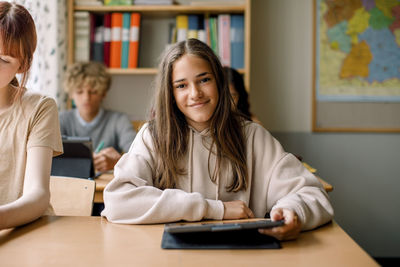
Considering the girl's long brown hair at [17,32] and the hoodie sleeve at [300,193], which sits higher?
the girl's long brown hair at [17,32]

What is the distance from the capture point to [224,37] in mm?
2809

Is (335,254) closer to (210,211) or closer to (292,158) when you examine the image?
(210,211)

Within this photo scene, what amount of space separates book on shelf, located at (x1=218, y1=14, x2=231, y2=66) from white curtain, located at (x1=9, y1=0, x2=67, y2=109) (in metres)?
1.07

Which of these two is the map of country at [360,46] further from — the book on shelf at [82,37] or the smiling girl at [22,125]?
the smiling girl at [22,125]

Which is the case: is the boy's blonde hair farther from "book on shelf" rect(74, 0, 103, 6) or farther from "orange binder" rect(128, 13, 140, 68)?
"book on shelf" rect(74, 0, 103, 6)

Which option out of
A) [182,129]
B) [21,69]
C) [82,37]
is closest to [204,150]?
[182,129]

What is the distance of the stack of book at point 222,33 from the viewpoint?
281cm

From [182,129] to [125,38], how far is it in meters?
1.66

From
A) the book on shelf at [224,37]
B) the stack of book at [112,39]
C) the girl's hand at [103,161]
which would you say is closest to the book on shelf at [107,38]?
the stack of book at [112,39]

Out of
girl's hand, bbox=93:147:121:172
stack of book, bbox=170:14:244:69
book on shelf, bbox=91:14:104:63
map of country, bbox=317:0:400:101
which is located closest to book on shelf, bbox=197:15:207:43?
stack of book, bbox=170:14:244:69

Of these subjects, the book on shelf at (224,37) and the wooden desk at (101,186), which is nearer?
the wooden desk at (101,186)

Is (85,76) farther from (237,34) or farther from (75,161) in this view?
(237,34)

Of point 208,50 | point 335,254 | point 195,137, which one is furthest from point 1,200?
point 335,254

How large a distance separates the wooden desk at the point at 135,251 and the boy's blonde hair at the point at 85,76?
1.72 meters
